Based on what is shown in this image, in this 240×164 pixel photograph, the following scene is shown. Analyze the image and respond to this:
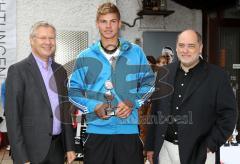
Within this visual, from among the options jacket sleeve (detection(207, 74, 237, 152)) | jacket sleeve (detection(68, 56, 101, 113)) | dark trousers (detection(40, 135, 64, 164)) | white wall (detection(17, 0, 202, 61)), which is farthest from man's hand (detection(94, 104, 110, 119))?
white wall (detection(17, 0, 202, 61))

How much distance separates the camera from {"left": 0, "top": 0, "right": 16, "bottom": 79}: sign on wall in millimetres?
6727

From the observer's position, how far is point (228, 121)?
2.51 m

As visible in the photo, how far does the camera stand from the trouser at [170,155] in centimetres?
258

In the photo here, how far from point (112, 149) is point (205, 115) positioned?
2.24 feet

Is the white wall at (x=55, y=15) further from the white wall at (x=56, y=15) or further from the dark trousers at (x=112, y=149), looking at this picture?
the dark trousers at (x=112, y=149)

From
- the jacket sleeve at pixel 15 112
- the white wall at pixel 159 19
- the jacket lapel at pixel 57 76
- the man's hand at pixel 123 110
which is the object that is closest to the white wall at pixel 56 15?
the white wall at pixel 159 19

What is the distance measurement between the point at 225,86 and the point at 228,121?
0.24 meters

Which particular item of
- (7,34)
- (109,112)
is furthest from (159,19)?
(109,112)

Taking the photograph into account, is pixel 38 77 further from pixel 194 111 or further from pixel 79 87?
pixel 194 111

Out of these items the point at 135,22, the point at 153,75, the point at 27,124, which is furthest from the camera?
the point at 135,22

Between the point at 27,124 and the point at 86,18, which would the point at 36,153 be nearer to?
the point at 27,124

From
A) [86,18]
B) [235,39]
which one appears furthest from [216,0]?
[86,18]

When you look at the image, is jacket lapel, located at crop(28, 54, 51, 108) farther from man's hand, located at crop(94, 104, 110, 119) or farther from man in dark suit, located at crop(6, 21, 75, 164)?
man's hand, located at crop(94, 104, 110, 119)

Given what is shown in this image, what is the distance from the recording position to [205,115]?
99.3 inches
